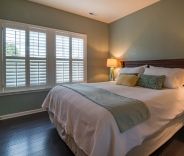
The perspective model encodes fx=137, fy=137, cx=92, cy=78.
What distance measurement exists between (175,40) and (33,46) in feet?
10.6

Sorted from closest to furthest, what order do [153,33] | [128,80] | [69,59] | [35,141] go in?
[35,141]
[128,80]
[153,33]
[69,59]

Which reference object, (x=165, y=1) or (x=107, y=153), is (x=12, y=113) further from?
(x=165, y=1)

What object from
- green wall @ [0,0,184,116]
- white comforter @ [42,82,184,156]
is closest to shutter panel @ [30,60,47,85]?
green wall @ [0,0,184,116]

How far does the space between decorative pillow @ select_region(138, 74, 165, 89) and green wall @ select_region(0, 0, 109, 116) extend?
6.62 feet

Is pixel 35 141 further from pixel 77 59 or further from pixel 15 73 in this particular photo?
pixel 77 59

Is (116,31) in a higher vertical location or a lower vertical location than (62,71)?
higher

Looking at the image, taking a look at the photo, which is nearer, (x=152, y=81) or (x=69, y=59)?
(x=152, y=81)

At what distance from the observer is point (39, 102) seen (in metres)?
3.53

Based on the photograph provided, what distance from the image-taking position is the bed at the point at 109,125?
1.29 m

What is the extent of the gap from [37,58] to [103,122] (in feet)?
8.90

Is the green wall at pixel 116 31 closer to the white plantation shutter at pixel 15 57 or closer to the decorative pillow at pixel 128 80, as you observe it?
the white plantation shutter at pixel 15 57

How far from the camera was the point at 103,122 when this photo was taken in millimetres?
1294

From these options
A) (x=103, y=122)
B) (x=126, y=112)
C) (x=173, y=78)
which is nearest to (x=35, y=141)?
(x=103, y=122)

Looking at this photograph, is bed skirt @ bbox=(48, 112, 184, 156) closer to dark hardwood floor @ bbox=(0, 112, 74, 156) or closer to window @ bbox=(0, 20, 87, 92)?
dark hardwood floor @ bbox=(0, 112, 74, 156)
